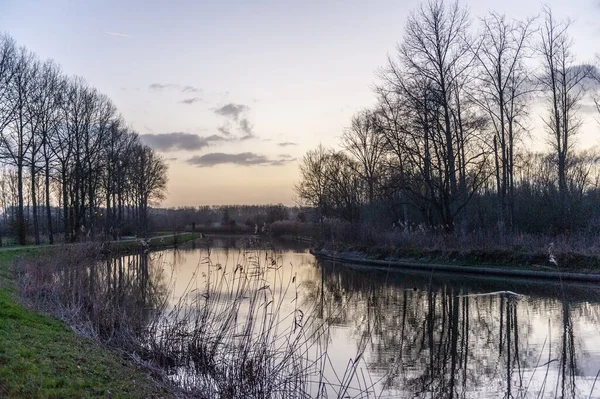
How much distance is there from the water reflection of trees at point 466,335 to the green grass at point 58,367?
3268 millimetres

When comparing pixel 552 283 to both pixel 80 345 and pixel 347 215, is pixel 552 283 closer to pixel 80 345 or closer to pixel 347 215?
pixel 80 345

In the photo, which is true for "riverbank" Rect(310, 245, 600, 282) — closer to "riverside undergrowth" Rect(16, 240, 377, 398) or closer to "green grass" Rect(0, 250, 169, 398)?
"riverside undergrowth" Rect(16, 240, 377, 398)

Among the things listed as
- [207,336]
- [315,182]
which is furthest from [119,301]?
[315,182]

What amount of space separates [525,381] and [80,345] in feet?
19.0

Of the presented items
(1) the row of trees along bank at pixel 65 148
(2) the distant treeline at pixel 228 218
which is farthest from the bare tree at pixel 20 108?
(2) the distant treeline at pixel 228 218

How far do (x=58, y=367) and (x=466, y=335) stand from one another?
272 inches

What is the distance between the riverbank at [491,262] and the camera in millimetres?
16812

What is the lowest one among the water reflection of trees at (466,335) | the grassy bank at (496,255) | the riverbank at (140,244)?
the water reflection of trees at (466,335)

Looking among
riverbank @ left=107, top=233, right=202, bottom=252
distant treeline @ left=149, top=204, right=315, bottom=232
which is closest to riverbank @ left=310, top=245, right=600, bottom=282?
riverbank @ left=107, top=233, right=202, bottom=252

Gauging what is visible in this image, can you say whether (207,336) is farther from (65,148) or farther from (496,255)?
(65,148)

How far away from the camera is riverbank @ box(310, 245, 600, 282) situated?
16.8 metres

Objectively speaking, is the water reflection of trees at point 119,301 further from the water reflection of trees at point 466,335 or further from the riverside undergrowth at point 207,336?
the water reflection of trees at point 466,335

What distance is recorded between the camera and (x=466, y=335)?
31.5 ft

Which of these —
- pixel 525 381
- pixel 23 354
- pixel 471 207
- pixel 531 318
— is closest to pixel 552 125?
pixel 471 207
